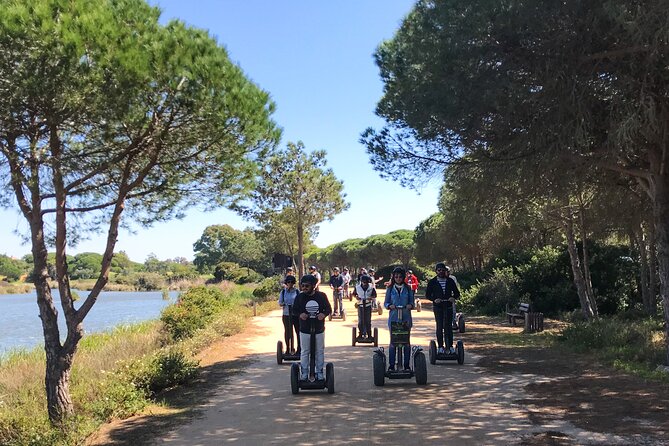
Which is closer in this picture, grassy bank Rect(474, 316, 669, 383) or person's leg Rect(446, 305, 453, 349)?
grassy bank Rect(474, 316, 669, 383)

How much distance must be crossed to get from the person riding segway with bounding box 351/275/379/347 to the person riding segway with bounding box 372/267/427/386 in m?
3.28

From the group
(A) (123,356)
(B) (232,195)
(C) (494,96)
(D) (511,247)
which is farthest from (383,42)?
(D) (511,247)

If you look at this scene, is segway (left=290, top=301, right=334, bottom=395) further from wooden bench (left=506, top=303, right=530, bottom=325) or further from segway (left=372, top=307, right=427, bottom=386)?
wooden bench (left=506, top=303, right=530, bottom=325)

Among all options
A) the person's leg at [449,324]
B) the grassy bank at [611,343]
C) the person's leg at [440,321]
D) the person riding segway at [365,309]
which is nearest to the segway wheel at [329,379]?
the person's leg at [440,321]

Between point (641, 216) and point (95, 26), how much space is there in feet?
41.8

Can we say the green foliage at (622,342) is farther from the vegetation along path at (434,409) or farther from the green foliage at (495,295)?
the green foliage at (495,295)

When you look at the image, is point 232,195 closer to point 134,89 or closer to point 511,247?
point 134,89

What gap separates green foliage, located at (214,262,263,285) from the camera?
55.7 metres

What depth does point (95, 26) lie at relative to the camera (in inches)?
226

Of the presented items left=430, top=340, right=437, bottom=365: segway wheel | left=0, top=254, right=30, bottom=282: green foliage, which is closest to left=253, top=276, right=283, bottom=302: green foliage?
left=430, top=340, right=437, bottom=365: segway wheel

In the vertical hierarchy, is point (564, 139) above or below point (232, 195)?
above

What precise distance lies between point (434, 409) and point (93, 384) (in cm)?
505

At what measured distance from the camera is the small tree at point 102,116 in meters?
5.67

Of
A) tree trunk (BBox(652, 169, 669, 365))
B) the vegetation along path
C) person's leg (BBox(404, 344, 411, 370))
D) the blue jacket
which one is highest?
tree trunk (BBox(652, 169, 669, 365))
